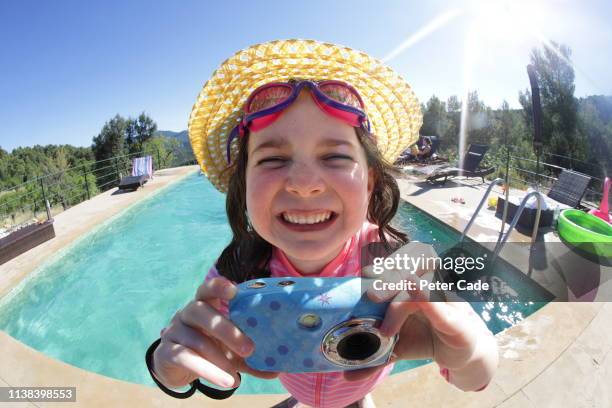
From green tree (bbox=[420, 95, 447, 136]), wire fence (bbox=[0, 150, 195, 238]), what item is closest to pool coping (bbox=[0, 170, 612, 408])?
wire fence (bbox=[0, 150, 195, 238])

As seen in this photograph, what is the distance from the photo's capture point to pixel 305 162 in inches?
38.9

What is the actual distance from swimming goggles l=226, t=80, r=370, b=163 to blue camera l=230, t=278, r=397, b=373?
568 millimetres

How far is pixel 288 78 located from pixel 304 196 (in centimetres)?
62

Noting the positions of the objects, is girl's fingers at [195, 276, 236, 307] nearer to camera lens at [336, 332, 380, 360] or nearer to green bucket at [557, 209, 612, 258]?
camera lens at [336, 332, 380, 360]

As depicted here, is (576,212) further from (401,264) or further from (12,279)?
(12,279)

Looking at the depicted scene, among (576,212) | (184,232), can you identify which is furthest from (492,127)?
(184,232)

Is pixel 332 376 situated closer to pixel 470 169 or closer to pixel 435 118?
pixel 470 169

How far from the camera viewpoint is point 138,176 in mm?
11383

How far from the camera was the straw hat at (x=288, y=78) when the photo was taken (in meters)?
1.32

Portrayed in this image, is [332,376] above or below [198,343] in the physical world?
below

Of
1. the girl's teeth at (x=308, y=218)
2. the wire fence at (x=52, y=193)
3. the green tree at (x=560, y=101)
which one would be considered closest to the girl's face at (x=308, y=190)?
the girl's teeth at (x=308, y=218)

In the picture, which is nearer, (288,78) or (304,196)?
(304,196)

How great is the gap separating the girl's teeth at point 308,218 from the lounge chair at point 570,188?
7.02m

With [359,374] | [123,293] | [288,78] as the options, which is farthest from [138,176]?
[359,374]
